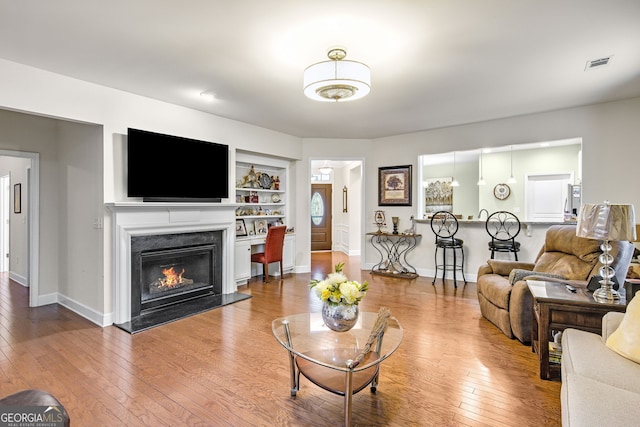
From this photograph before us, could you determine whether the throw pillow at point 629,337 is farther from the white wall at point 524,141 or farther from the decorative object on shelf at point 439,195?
the decorative object on shelf at point 439,195

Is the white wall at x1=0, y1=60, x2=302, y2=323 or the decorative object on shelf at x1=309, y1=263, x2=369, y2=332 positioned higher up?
the white wall at x1=0, y1=60, x2=302, y2=323

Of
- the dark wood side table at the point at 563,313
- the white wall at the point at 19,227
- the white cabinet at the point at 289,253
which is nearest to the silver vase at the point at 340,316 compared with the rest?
the dark wood side table at the point at 563,313

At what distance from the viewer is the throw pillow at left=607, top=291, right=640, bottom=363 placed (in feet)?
5.48

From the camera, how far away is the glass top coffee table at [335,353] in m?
1.83

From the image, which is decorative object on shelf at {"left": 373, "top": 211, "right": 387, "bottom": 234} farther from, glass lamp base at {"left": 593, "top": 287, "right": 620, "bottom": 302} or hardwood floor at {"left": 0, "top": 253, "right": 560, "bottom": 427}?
glass lamp base at {"left": 593, "top": 287, "right": 620, "bottom": 302}

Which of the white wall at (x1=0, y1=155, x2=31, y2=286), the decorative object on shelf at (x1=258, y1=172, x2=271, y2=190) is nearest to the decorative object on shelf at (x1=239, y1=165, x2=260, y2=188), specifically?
the decorative object on shelf at (x1=258, y1=172, x2=271, y2=190)

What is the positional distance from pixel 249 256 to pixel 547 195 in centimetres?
662

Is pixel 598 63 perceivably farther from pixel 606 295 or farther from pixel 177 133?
pixel 177 133

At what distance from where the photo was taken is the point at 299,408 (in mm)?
2066

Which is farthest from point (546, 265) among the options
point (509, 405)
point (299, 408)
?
point (299, 408)

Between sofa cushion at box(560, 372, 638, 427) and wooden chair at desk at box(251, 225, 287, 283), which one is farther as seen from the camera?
wooden chair at desk at box(251, 225, 287, 283)

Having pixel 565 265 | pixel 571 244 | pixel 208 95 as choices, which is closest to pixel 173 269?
pixel 208 95

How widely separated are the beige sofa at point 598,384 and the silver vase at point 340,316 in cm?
115

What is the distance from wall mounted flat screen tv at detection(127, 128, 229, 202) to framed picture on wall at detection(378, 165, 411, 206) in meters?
3.05
